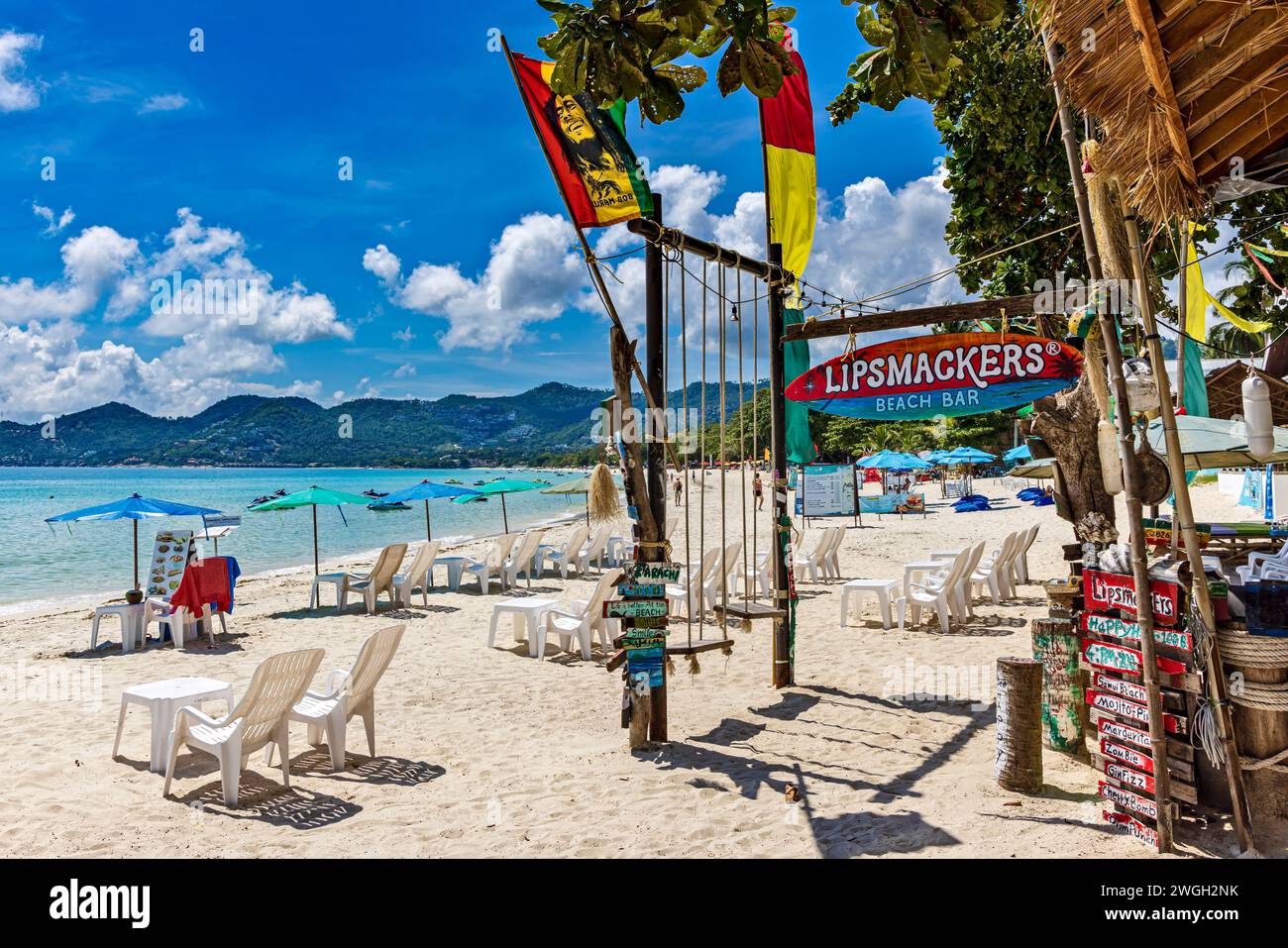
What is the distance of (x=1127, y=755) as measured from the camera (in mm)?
3693

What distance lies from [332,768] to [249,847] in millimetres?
1249

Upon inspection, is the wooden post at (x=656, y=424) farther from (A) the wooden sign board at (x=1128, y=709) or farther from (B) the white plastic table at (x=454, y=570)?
(B) the white plastic table at (x=454, y=570)

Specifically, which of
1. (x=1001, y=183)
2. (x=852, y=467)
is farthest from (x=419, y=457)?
(x=1001, y=183)

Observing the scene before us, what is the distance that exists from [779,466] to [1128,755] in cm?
373

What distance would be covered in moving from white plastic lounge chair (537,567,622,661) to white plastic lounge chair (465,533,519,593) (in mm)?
4578

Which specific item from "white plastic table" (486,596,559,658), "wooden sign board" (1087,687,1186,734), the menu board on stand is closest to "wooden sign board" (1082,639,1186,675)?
the menu board on stand

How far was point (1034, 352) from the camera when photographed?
18.6 ft

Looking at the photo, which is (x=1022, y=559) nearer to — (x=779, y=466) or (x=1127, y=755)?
(x=779, y=466)

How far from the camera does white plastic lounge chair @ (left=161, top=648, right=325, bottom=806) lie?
185 inches

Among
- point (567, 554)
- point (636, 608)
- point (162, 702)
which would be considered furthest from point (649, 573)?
point (567, 554)

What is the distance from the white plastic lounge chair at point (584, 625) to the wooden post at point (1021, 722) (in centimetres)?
475

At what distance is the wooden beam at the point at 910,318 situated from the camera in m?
5.82
